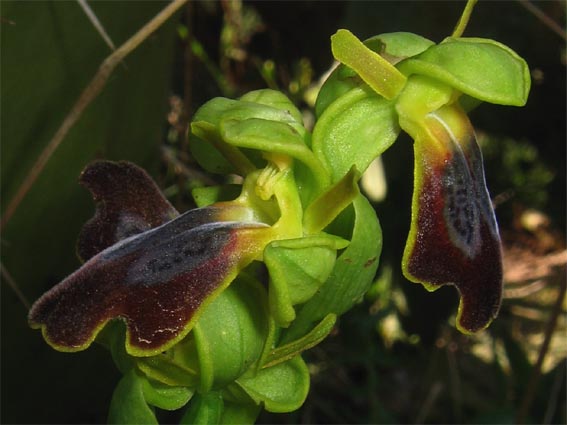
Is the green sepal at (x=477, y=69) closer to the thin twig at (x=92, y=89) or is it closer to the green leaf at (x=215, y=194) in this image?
the green leaf at (x=215, y=194)

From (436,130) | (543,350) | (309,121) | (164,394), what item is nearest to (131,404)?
(164,394)

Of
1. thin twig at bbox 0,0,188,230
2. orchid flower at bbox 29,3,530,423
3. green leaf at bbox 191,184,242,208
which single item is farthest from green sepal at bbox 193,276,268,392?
thin twig at bbox 0,0,188,230

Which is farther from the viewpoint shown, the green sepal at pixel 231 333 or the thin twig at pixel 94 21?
the thin twig at pixel 94 21

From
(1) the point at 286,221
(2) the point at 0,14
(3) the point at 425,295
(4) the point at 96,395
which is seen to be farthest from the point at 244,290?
(3) the point at 425,295

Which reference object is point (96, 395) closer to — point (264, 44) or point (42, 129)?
point (42, 129)

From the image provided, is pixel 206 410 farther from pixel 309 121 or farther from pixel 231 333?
pixel 309 121

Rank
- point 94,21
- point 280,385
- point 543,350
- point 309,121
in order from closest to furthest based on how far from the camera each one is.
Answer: point 280,385, point 94,21, point 543,350, point 309,121

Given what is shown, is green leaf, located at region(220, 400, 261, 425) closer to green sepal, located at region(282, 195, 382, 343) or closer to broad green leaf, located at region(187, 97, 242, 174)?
green sepal, located at region(282, 195, 382, 343)

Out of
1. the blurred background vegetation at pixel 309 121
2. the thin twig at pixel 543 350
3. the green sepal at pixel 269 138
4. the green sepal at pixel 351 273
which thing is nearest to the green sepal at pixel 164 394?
the green sepal at pixel 351 273
